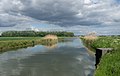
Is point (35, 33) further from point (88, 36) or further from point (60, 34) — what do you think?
point (88, 36)

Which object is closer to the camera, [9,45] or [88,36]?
[9,45]

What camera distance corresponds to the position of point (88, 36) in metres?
71.7

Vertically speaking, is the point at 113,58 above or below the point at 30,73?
above

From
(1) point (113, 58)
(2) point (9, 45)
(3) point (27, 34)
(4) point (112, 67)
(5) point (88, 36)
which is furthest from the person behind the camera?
(3) point (27, 34)

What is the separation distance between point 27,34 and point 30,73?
523 ft

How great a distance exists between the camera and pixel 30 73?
19141mm

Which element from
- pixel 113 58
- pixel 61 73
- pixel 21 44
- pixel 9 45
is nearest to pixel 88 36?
pixel 21 44

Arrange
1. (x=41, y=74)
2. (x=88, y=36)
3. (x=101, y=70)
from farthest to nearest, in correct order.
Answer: (x=88, y=36) < (x=41, y=74) < (x=101, y=70)

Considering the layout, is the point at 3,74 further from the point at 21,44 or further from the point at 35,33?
the point at 35,33

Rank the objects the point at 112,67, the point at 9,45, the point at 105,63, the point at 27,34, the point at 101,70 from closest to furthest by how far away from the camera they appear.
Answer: the point at 101,70
the point at 112,67
the point at 105,63
the point at 9,45
the point at 27,34

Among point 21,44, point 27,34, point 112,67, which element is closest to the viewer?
point 112,67

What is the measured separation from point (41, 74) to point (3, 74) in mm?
2900

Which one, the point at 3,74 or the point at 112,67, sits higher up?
the point at 112,67

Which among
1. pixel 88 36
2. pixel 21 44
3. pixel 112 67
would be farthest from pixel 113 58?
pixel 88 36
